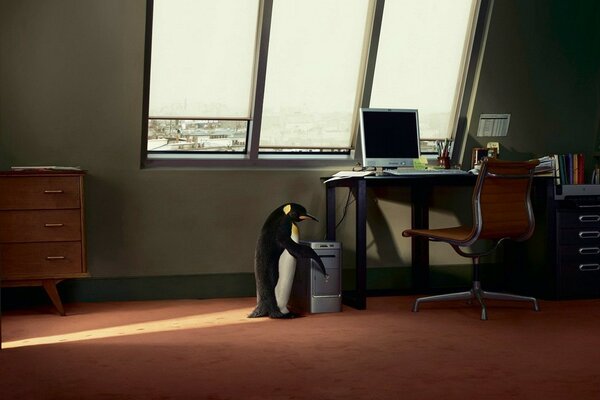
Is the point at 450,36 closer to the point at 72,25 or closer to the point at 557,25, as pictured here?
the point at 557,25

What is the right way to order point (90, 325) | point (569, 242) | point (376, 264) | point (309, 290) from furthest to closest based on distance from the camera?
point (376, 264) < point (569, 242) < point (309, 290) < point (90, 325)

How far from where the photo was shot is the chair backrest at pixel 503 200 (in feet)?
17.1

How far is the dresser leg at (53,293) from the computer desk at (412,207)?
1.89 metres

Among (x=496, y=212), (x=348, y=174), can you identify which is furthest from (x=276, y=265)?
(x=496, y=212)

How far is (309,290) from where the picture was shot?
5.50 meters

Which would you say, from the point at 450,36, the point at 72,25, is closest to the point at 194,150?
the point at 72,25

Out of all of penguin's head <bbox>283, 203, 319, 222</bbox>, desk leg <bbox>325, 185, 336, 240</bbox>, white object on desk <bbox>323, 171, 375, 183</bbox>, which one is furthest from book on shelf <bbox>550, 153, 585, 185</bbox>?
penguin's head <bbox>283, 203, 319, 222</bbox>

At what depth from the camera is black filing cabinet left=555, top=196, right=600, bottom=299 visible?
19.6 feet

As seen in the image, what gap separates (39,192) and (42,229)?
238 millimetres

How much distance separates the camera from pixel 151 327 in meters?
5.03

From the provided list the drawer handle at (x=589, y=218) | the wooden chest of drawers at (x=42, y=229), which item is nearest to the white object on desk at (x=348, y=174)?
the drawer handle at (x=589, y=218)

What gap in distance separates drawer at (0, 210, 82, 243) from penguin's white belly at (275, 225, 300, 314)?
4.36ft

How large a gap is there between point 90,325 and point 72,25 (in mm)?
2052

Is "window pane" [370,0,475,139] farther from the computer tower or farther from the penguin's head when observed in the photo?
the computer tower
